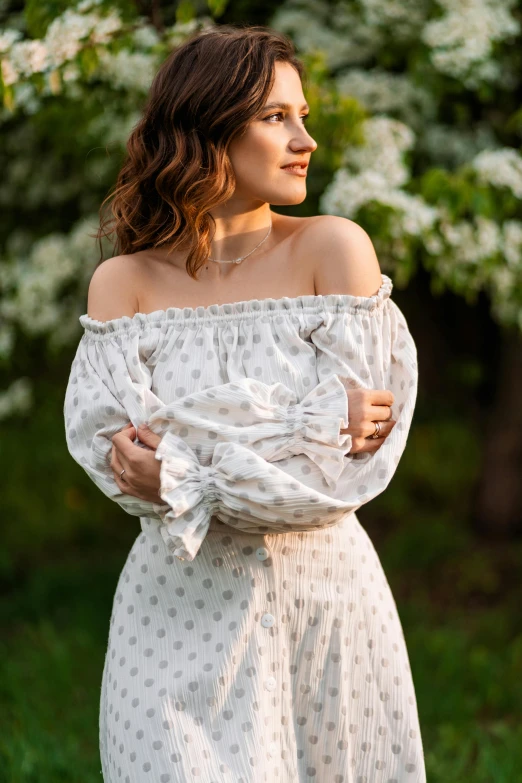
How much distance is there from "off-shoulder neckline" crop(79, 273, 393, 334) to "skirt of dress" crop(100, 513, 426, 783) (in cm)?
45

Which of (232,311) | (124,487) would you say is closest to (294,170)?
(232,311)

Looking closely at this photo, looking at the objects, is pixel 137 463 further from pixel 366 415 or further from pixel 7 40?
pixel 7 40

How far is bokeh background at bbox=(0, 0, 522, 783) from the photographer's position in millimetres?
3449

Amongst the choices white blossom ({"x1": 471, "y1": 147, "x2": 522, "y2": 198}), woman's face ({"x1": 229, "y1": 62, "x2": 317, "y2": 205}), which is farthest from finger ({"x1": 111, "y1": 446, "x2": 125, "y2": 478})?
white blossom ({"x1": 471, "y1": 147, "x2": 522, "y2": 198})

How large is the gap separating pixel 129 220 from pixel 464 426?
17.3ft

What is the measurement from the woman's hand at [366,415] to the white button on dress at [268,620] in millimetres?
389

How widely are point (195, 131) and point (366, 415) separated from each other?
2.45ft

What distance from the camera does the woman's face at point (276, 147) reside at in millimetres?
2316

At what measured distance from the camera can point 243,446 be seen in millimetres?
2105

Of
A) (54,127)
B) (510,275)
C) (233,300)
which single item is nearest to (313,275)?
(233,300)

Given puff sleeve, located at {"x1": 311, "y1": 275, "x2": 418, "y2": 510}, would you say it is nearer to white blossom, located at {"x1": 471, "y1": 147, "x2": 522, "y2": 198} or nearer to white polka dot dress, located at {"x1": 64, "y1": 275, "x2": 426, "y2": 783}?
white polka dot dress, located at {"x1": 64, "y1": 275, "x2": 426, "y2": 783}

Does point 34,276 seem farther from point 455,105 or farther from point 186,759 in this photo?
point 186,759

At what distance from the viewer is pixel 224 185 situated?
7.73 ft

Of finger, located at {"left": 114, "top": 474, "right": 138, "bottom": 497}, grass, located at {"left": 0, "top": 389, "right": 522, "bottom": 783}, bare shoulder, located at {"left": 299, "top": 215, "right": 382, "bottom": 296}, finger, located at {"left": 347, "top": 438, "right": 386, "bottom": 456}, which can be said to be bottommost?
grass, located at {"left": 0, "top": 389, "right": 522, "bottom": 783}
